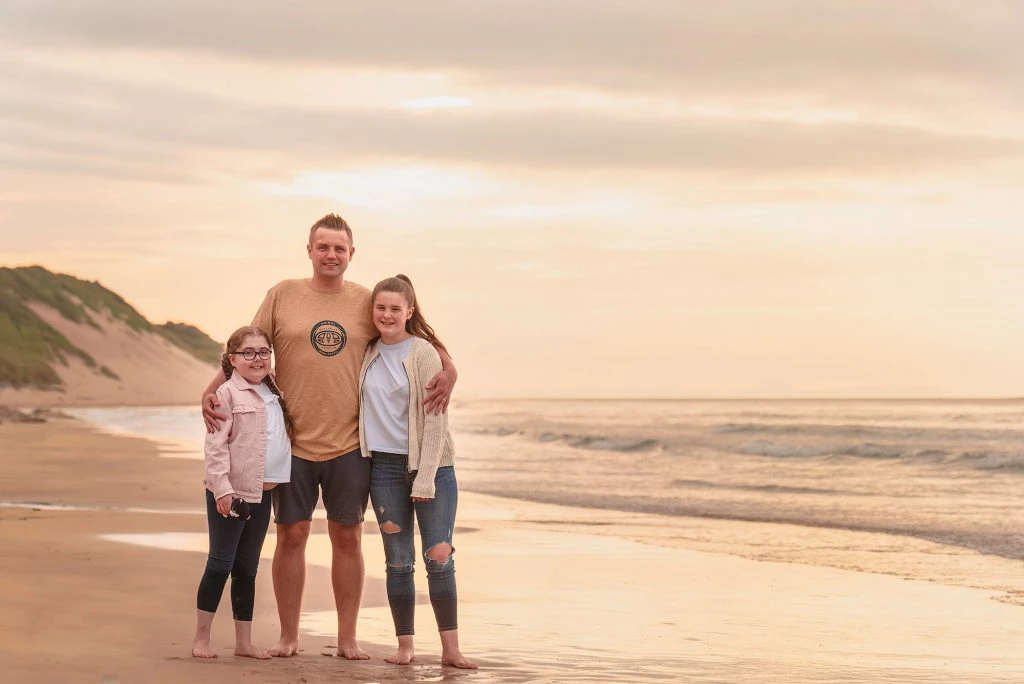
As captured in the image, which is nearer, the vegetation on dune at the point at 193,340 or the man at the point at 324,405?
the man at the point at 324,405

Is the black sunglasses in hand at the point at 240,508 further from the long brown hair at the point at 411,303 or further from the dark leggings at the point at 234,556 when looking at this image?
the long brown hair at the point at 411,303

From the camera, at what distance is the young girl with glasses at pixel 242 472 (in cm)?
526

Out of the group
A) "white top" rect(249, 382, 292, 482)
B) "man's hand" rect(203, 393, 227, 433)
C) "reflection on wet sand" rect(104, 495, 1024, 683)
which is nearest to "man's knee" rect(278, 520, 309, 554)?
"white top" rect(249, 382, 292, 482)

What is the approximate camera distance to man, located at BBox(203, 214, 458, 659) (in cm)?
546

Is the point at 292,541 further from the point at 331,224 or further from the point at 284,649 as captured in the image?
the point at 331,224

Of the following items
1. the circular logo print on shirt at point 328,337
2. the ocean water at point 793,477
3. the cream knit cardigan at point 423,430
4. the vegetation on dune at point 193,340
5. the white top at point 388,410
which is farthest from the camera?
the vegetation on dune at point 193,340

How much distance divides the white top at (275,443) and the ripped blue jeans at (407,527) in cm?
40

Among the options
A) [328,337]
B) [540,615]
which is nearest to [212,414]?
[328,337]

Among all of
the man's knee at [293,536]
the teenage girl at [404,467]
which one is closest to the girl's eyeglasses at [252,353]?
the teenage girl at [404,467]

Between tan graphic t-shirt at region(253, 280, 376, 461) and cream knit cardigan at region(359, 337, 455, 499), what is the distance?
10cm

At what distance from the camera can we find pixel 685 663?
220 inches

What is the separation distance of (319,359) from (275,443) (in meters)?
0.44

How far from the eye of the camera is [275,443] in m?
5.35

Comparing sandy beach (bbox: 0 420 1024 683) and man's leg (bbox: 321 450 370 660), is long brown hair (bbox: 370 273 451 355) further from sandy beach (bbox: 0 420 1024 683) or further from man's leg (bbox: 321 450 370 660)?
sandy beach (bbox: 0 420 1024 683)
